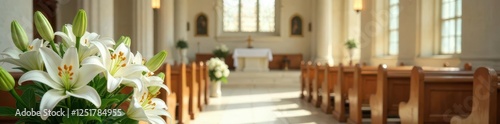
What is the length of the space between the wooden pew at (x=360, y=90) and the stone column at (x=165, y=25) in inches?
378

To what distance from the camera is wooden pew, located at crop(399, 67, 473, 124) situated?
372 centimetres

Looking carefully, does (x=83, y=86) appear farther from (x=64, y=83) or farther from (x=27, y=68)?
(x=27, y=68)

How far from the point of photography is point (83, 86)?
2.98 feet

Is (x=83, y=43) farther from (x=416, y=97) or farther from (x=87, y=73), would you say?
(x=416, y=97)

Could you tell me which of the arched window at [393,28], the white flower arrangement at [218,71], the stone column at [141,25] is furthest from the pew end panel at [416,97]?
the stone column at [141,25]

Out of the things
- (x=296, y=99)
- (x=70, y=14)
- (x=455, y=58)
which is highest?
(x=70, y=14)

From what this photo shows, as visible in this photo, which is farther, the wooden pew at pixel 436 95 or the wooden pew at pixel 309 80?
the wooden pew at pixel 309 80

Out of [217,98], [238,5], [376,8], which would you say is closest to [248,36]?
[238,5]

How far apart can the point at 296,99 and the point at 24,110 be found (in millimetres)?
8879

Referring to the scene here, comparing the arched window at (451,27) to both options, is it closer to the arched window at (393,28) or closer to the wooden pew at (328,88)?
the arched window at (393,28)

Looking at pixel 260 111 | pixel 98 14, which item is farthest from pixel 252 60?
pixel 98 14

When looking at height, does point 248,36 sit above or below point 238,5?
below

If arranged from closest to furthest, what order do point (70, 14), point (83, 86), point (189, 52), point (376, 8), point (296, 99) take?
1. point (83, 86)
2. point (70, 14)
3. point (296, 99)
4. point (376, 8)
5. point (189, 52)

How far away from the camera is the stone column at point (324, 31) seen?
1534 cm
